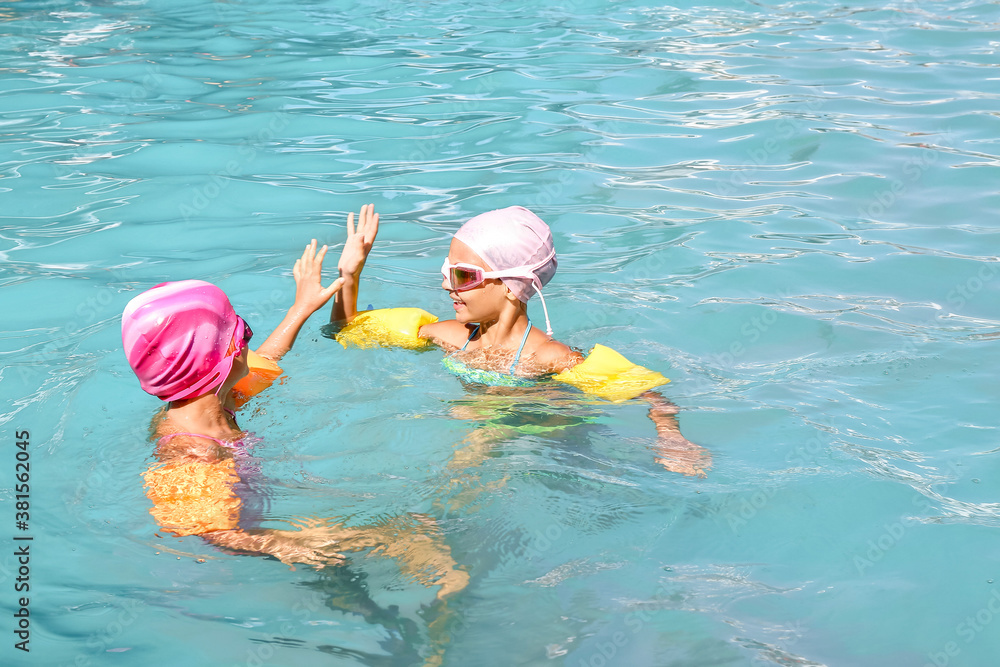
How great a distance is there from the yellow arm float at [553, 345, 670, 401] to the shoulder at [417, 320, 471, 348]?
0.75 metres

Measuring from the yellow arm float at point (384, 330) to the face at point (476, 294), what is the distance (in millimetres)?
495

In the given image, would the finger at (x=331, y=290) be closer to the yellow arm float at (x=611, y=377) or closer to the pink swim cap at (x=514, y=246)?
the pink swim cap at (x=514, y=246)

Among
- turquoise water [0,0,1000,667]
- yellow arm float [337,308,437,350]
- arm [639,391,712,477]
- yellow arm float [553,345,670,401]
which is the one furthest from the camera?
yellow arm float [337,308,437,350]

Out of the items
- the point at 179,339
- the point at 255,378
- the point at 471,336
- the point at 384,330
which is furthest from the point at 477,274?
the point at 179,339

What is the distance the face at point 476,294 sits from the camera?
4.48m

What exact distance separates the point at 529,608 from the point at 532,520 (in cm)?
55

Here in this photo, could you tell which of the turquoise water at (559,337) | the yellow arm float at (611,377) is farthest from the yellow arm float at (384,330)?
the yellow arm float at (611,377)

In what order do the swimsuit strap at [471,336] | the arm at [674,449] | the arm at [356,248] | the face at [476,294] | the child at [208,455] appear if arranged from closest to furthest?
the child at [208,455] < the arm at [674,449] < the face at [476,294] < the arm at [356,248] < the swimsuit strap at [471,336]

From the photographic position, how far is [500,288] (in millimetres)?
4516

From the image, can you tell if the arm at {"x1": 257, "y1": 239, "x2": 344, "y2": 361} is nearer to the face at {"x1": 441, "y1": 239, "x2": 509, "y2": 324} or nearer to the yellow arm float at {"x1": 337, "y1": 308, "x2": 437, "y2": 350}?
the yellow arm float at {"x1": 337, "y1": 308, "x2": 437, "y2": 350}

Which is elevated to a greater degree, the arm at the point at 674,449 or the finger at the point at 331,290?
the finger at the point at 331,290

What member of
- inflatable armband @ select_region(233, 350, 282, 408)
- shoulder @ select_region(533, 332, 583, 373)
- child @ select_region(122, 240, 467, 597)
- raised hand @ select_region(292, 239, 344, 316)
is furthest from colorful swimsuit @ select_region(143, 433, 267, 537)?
shoulder @ select_region(533, 332, 583, 373)

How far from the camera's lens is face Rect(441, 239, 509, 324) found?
4.48 metres

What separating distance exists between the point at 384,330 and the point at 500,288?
2.65 feet
